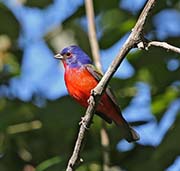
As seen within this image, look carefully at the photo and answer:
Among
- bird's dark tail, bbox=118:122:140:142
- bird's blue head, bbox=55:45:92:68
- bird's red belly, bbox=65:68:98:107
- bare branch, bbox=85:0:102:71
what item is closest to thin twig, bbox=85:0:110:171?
bare branch, bbox=85:0:102:71

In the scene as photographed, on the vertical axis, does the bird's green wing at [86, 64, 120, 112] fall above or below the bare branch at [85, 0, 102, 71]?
below

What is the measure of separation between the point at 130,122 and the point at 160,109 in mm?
289

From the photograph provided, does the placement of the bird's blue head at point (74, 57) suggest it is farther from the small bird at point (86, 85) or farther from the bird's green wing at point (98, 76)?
the bird's green wing at point (98, 76)

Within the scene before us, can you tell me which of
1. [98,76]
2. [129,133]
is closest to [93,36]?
[98,76]

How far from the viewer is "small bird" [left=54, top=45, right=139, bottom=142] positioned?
16.2 feet

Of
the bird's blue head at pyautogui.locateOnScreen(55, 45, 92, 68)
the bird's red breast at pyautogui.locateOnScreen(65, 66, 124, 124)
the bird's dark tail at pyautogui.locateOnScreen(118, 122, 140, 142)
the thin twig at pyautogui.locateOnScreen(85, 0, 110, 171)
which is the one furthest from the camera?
the bird's blue head at pyautogui.locateOnScreen(55, 45, 92, 68)

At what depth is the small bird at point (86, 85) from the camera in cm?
495

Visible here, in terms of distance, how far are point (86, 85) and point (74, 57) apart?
1.66 ft

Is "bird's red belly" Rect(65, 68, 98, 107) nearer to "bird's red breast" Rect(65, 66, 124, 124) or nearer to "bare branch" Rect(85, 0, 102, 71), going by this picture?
"bird's red breast" Rect(65, 66, 124, 124)

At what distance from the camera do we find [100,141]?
5.01m

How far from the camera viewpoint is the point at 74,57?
583 cm

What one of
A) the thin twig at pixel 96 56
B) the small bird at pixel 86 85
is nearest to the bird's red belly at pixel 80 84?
the small bird at pixel 86 85

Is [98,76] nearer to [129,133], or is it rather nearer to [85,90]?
[85,90]

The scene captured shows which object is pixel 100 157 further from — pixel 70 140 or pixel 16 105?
Answer: pixel 16 105
